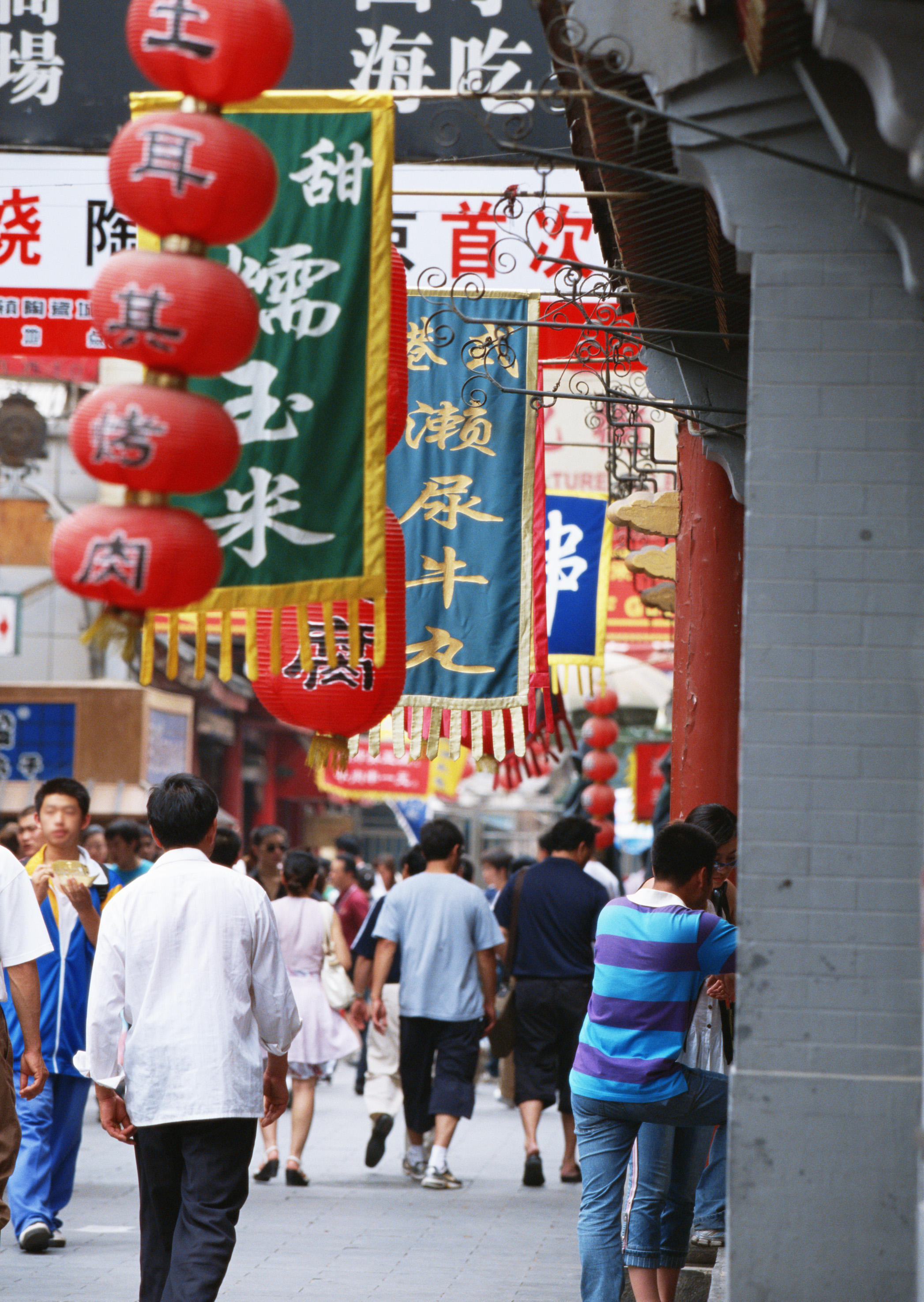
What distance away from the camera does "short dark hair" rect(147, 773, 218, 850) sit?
6105 mm

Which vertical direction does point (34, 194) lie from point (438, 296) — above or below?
above

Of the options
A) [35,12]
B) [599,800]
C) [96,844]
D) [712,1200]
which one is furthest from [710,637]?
[599,800]

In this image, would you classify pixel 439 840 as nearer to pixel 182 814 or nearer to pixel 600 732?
pixel 182 814

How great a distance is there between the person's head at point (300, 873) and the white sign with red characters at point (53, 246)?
3.99m

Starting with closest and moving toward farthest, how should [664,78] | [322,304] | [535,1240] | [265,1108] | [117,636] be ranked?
[117,636] < [664,78] < [322,304] < [265,1108] < [535,1240]

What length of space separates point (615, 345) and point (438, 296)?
1.00 m

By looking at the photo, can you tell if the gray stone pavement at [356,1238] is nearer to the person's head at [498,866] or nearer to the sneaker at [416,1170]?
the sneaker at [416,1170]

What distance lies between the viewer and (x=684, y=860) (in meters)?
6.06

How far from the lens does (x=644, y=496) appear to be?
11.6 metres

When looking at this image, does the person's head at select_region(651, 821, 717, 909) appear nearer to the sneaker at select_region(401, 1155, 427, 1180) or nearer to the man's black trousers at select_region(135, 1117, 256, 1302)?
the man's black trousers at select_region(135, 1117, 256, 1302)

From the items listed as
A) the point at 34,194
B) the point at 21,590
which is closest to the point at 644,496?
the point at 34,194

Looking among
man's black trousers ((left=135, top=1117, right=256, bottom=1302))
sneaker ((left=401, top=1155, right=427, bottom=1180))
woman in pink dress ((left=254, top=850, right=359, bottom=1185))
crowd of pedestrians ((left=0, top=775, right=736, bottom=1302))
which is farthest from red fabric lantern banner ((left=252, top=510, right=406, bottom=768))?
sneaker ((left=401, top=1155, right=427, bottom=1180))

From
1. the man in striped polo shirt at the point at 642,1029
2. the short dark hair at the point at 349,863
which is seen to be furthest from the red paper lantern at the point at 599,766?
the man in striped polo shirt at the point at 642,1029

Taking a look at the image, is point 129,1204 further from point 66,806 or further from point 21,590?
point 21,590
